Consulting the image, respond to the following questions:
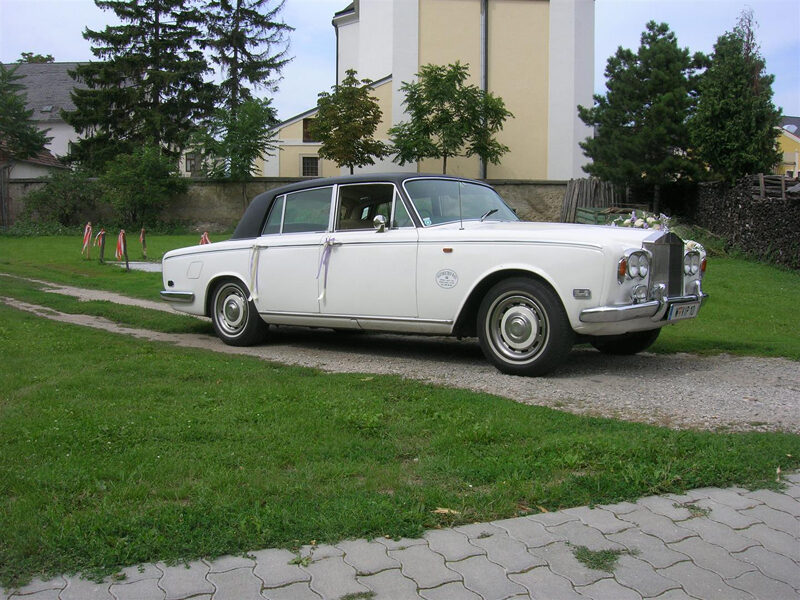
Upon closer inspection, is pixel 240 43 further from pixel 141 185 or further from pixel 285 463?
pixel 285 463

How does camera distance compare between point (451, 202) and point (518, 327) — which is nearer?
point (518, 327)

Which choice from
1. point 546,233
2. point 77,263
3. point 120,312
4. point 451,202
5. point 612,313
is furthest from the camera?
point 77,263

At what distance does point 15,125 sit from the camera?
42.1 m

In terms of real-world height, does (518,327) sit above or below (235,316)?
above

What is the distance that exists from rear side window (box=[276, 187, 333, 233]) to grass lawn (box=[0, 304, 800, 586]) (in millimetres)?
2448

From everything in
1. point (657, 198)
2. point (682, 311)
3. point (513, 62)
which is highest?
point (513, 62)

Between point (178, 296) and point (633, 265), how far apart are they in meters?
5.18

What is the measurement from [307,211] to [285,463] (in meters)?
4.35

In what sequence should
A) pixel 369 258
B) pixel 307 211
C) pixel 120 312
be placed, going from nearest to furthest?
pixel 369 258 < pixel 307 211 < pixel 120 312

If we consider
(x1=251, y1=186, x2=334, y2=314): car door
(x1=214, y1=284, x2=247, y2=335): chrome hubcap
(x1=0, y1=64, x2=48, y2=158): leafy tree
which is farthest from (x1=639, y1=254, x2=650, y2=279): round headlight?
(x1=0, y1=64, x2=48, y2=158): leafy tree

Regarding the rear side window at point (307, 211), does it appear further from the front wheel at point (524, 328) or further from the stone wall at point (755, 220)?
the stone wall at point (755, 220)

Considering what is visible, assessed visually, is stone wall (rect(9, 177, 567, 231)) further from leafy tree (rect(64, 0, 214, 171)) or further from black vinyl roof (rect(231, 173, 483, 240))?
black vinyl roof (rect(231, 173, 483, 240))

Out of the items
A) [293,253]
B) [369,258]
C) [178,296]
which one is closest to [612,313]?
[369,258]

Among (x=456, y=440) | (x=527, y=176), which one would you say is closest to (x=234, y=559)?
(x=456, y=440)
